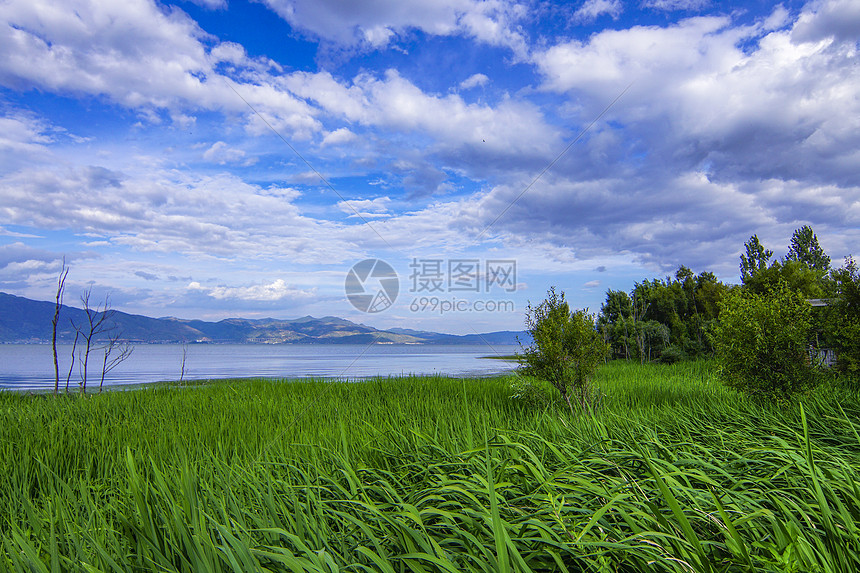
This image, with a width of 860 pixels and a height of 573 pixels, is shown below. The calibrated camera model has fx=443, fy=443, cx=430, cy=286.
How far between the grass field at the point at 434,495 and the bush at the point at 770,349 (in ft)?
1.37

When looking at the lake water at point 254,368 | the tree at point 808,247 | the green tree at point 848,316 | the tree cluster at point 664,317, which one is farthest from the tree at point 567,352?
the tree at point 808,247

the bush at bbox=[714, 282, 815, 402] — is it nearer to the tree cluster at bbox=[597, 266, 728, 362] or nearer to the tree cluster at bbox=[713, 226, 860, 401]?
the tree cluster at bbox=[713, 226, 860, 401]

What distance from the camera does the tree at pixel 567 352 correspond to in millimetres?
7898

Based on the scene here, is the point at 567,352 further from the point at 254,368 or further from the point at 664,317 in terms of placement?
the point at 254,368

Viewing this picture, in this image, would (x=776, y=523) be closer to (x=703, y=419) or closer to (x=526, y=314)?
(x=703, y=419)

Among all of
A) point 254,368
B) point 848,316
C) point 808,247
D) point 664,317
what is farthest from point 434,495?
point 808,247

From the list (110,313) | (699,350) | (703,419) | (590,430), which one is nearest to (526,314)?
(703,419)

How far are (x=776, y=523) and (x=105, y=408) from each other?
8991 millimetres

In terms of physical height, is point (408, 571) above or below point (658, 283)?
below

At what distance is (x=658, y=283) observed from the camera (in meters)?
24.5

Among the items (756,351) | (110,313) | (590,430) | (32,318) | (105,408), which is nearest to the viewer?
(590,430)

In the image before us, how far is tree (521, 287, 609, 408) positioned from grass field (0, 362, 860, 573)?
5.28ft

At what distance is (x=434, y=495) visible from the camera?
99.3 inches

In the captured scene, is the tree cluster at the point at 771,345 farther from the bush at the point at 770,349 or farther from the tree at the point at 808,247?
the tree at the point at 808,247
